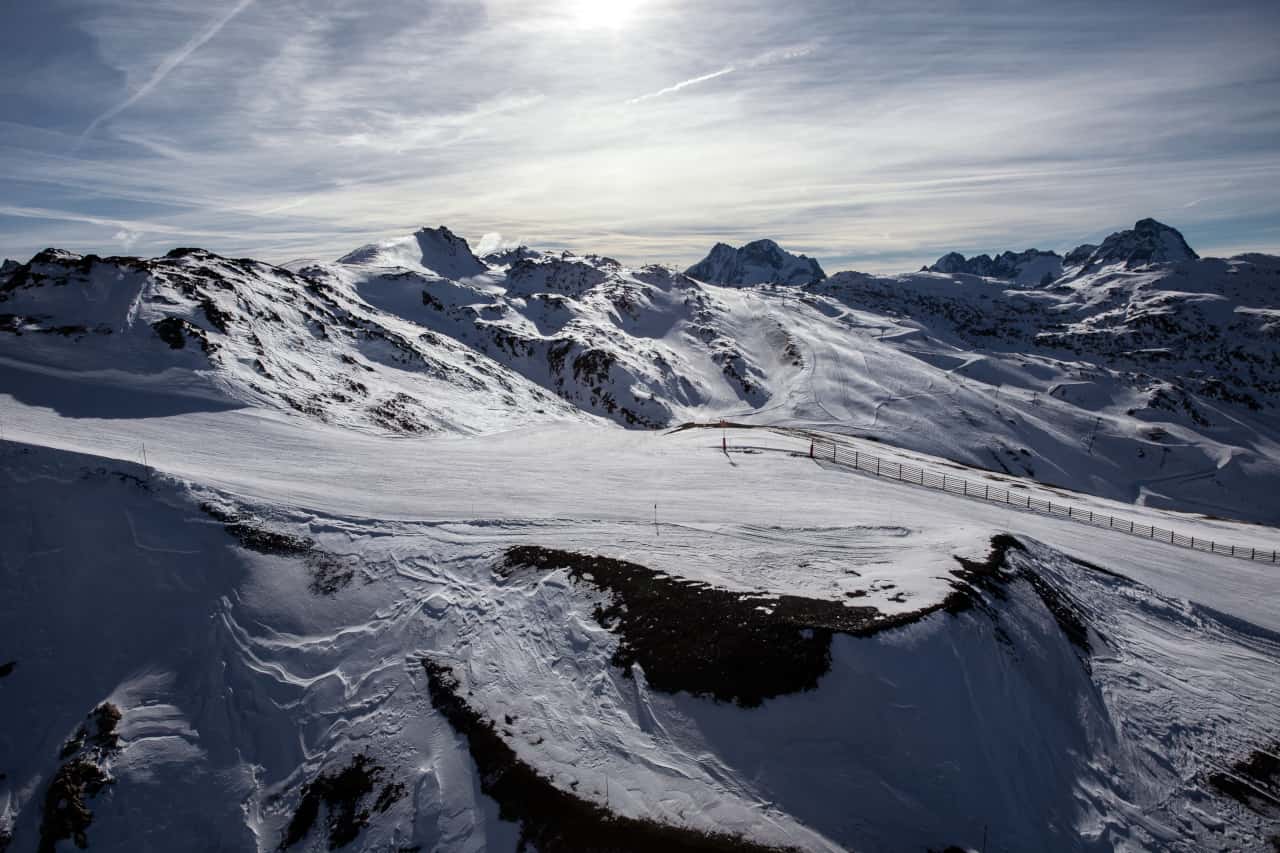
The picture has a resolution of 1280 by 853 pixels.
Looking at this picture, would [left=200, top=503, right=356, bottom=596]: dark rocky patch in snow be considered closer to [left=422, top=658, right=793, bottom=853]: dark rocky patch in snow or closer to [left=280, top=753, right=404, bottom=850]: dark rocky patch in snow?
[left=280, top=753, right=404, bottom=850]: dark rocky patch in snow

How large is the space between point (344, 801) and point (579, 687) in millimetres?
6054

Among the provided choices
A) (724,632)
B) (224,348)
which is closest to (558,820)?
(724,632)

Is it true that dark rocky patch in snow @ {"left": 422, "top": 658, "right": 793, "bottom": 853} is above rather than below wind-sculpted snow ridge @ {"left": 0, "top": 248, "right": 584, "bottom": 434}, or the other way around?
below

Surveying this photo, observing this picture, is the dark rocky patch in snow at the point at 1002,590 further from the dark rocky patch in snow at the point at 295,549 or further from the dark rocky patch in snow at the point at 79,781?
the dark rocky patch in snow at the point at 79,781

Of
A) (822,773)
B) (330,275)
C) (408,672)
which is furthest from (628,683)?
(330,275)

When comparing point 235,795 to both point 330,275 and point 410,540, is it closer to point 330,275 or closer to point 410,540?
point 410,540

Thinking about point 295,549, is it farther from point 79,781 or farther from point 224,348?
point 224,348

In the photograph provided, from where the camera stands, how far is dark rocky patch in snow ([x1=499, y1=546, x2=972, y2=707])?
49.0 ft

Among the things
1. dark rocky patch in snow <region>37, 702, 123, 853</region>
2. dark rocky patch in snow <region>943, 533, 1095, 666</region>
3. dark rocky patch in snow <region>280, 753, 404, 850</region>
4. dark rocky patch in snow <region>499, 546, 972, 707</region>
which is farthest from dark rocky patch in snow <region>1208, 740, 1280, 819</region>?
dark rocky patch in snow <region>37, 702, 123, 853</region>

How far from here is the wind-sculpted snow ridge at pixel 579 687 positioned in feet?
42.6

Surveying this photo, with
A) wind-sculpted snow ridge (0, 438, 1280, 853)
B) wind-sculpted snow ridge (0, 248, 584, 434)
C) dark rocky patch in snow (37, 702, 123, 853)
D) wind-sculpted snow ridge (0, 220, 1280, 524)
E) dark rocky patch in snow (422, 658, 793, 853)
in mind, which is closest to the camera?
dark rocky patch in snow (422, 658, 793, 853)

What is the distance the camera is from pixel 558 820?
483 inches

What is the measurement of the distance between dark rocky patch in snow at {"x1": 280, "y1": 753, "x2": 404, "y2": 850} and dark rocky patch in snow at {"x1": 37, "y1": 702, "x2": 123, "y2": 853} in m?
4.87

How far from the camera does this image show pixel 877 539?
2342cm
